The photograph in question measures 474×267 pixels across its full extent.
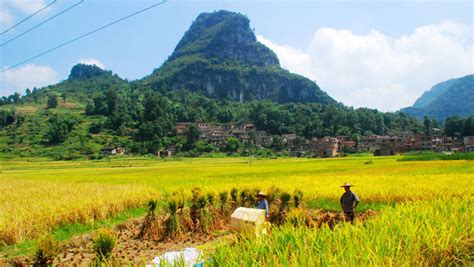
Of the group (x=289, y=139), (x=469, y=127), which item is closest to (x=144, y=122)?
(x=289, y=139)

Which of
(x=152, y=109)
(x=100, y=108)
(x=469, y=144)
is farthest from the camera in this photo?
(x=100, y=108)

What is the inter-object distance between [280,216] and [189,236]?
10.2 ft

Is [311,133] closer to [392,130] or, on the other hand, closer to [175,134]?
[392,130]

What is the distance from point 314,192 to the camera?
1616cm

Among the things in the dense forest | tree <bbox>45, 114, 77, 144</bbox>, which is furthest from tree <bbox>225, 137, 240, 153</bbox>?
tree <bbox>45, 114, 77, 144</bbox>

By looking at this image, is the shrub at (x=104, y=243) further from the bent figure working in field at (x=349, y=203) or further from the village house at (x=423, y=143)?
the village house at (x=423, y=143)

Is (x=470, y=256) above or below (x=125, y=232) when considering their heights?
above

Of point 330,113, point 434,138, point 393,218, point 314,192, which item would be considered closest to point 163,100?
point 330,113

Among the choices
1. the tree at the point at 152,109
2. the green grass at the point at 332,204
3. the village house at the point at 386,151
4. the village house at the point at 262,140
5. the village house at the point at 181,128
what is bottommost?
the village house at the point at 386,151

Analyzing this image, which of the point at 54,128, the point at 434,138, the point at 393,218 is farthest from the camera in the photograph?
the point at 434,138

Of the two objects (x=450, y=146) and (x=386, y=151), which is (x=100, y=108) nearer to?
(x=386, y=151)

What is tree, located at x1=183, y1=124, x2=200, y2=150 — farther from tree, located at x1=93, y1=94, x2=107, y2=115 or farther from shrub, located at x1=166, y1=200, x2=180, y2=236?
shrub, located at x1=166, y1=200, x2=180, y2=236

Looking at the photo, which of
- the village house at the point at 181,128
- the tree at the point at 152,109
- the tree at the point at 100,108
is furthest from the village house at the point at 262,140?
the tree at the point at 100,108

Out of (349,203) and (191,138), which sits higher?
(191,138)
